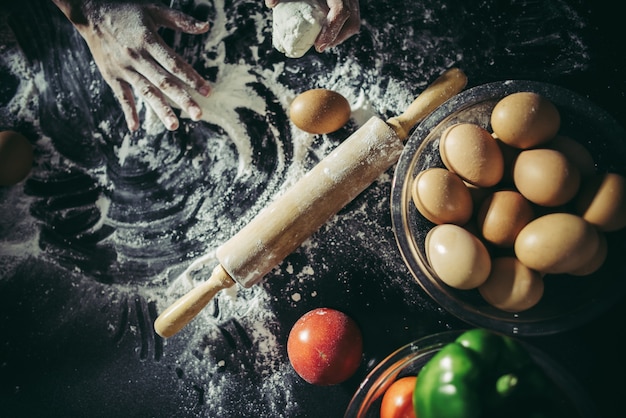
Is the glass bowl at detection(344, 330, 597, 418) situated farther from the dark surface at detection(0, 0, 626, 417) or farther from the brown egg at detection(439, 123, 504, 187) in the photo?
the brown egg at detection(439, 123, 504, 187)

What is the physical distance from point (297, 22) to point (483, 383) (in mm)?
846

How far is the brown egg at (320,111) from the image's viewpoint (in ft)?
3.43

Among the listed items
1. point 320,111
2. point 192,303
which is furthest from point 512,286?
point 192,303

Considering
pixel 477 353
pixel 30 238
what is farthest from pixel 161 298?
Answer: pixel 477 353

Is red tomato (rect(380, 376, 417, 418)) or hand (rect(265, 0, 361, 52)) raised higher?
hand (rect(265, 0, 361, 52))

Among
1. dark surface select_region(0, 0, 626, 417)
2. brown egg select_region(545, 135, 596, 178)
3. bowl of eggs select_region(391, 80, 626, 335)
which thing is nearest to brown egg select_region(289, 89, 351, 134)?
dark surface select_region(0, 0, 626, 417)

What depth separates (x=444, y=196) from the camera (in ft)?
2.85

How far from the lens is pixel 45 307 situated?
1.21 metres

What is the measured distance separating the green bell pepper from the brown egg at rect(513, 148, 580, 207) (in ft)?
0.96

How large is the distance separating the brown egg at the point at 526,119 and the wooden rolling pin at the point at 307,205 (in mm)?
165

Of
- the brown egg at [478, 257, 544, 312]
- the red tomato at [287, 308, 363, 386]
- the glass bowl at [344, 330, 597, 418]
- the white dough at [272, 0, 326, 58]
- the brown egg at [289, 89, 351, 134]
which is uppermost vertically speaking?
the white dough at [272, 0, 326, 58]

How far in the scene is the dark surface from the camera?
3.54 ft

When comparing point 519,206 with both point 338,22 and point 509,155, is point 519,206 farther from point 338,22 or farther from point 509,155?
point 338,22

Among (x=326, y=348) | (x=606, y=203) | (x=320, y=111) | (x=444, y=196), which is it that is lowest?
(x=326, y=348)
